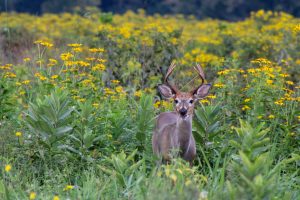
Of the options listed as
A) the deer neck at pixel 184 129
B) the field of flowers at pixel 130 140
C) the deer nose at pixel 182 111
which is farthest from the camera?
the deer neck at pixel 184 129

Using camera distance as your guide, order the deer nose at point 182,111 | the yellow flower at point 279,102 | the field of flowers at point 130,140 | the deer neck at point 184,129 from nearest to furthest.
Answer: the field of flowers at point 130,140, the deer nose at point 182,111, the deer neck at point 184,129, the yellow flower at point 279,102

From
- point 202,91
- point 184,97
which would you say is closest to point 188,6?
point 202,91

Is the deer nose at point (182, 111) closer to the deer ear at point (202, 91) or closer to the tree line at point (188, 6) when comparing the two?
the deer ear at point (202, 91)

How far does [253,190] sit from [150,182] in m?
0.91

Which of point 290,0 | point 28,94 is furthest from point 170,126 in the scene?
point 290,0

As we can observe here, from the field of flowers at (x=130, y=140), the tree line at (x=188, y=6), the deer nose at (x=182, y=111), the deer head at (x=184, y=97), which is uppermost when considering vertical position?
the deer head at (x=184, y=97)

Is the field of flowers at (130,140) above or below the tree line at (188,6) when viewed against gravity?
above

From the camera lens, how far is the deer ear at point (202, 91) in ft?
23.5

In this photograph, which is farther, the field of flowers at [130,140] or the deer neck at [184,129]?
the deer neck at [184,129]

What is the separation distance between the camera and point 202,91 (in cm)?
724

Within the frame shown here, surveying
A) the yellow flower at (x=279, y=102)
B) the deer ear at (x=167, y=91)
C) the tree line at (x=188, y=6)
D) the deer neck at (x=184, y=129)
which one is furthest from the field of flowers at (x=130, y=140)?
the tree line at (x=188, y=6)

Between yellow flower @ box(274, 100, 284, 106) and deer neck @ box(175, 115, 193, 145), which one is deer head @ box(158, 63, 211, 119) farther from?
yellow flower @ box(274, 100, 284, 106)

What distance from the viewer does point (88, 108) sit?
712 centimetres

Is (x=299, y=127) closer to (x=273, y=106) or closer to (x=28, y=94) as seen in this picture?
(x=273, y=106)
